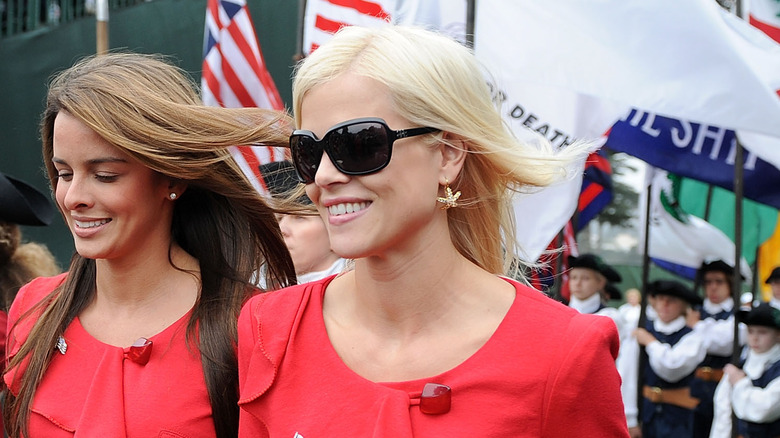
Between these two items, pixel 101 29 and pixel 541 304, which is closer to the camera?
pixel 541 304

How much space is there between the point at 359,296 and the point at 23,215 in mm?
2322

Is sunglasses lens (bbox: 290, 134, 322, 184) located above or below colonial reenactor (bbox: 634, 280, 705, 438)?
above

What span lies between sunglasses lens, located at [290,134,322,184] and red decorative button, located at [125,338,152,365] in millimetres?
879

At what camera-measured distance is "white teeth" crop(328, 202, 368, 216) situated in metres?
2.10

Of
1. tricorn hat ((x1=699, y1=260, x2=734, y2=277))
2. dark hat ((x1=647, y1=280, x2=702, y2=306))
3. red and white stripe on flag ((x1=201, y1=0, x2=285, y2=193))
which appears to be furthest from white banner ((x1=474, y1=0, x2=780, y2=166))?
tricorn hat ((x1=699, y1=260, x2=734, y2=277))

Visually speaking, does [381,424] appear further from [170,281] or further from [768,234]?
[768,234]

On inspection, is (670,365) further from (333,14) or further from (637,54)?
(333,14)

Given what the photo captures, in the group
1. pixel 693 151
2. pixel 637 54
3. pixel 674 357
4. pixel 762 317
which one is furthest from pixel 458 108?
pixel 674 357

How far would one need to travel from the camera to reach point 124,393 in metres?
2.75

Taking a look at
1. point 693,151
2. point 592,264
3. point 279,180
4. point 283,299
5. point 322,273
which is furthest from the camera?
point 592,264

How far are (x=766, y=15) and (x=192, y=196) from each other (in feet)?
18.3

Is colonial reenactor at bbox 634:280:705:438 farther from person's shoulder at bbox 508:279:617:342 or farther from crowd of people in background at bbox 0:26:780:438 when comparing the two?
person's shoulder at bbox 508:279:617:342

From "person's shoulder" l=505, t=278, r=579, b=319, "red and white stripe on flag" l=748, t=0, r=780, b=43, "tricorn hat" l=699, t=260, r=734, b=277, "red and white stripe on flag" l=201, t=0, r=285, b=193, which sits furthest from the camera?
"tricorn hat" l=699, t=260, r=734, b=277

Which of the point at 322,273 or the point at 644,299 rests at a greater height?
the point at 322,273
